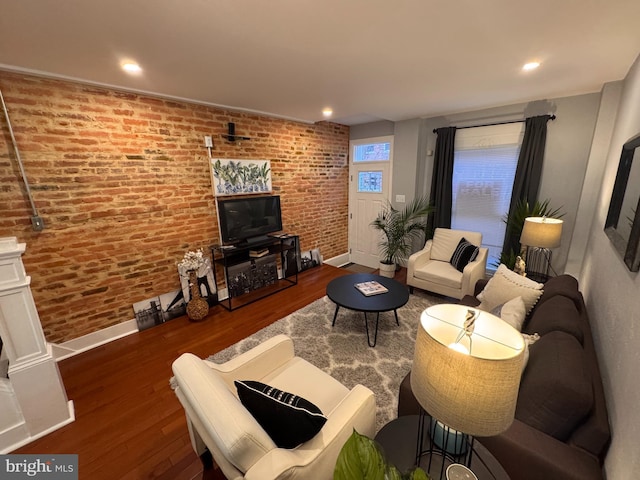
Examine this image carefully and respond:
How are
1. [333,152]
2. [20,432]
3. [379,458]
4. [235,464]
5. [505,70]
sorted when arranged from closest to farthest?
[379,458]
[235,464]
[20,432]
[505,70]
[333,152]

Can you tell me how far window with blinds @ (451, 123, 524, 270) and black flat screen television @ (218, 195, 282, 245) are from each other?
8.90ft

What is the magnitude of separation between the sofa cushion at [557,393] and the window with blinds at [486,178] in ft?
9.21

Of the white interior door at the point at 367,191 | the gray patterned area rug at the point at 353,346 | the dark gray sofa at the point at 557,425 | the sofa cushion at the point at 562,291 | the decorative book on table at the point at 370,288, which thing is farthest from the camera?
the white interior door at the point at 367,191

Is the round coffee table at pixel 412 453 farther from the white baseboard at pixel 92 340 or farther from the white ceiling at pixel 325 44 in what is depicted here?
the white baseboard at pixel 92 340

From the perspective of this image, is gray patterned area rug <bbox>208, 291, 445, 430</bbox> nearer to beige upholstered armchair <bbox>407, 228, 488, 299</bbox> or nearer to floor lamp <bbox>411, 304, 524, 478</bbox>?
beige upholstered armchair <bbox>407, 228, 488, 299</bbox>

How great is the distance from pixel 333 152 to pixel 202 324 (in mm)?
3464

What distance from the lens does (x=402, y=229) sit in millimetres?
4117

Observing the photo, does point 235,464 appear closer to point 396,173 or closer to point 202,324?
point 202,324

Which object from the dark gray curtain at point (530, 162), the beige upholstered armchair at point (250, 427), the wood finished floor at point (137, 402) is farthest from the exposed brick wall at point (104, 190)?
the dark gray curtain at point (530, 162)

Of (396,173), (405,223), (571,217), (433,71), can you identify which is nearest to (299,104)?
(433,71)

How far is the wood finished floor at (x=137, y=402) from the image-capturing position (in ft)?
5.05

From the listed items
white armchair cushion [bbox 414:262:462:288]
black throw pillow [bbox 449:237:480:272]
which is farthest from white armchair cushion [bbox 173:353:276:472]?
black throw pillow [bbox 449:237:480:272]

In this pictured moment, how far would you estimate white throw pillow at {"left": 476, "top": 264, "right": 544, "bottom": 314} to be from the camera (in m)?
1.92

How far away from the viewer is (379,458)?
0.69 meters
